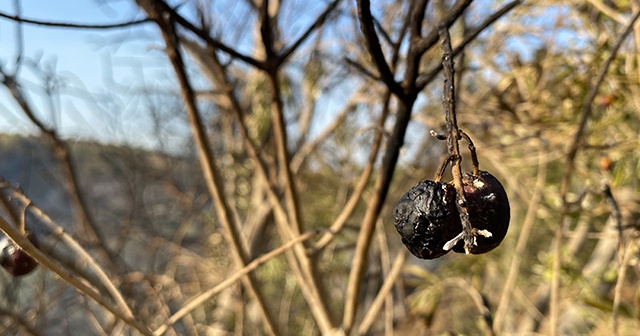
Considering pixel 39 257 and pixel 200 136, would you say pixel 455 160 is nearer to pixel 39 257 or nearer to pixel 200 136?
pixel 39 257

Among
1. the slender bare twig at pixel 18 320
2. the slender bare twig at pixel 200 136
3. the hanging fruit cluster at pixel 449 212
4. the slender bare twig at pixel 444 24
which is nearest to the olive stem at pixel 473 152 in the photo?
the hanging fruit cluster at pixel 449 212

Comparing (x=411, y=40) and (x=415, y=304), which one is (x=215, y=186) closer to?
(x=411, y=40)

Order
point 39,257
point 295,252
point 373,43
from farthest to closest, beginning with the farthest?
point 295,252 → point 373,43 → point 39,257

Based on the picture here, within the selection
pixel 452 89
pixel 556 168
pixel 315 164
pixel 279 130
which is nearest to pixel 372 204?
pixel 279 130

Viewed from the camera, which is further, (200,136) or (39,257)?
(200,136)

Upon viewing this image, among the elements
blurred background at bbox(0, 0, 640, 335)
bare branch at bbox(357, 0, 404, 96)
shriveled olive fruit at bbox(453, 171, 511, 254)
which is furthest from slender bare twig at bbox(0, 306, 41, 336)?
shriveled olive fruit at bbox(453, 171, 511, 254)

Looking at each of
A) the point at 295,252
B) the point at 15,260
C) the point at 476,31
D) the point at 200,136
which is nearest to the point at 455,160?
the point at 476,31

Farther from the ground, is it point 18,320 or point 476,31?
point 476,31
